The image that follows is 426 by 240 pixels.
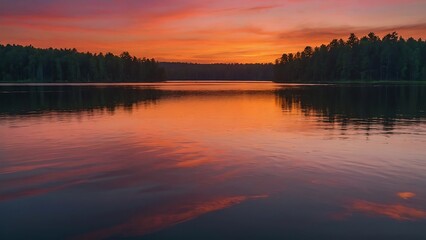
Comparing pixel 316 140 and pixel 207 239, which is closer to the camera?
pixel 207 239

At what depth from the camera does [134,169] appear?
1656 centimetres

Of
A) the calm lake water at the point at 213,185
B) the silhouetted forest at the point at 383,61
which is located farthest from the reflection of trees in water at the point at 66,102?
the silhouetted forest at the point at 383,61

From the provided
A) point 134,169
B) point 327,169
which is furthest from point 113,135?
point 327,169

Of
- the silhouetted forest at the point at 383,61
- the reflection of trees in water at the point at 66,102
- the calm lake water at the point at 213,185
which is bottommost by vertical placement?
the calm lake water at the point at 213,185

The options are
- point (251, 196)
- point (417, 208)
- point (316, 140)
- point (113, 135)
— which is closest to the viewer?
point (417, 208)

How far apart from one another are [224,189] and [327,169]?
17.9 feet

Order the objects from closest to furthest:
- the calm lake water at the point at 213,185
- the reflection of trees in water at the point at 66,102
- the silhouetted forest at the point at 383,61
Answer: the calm lake water at the point at 213,185
the reflection of trees in water at the point at 66,102
the silhouetted forest at the point at 383,61

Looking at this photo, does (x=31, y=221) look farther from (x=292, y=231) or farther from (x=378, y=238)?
(x=378, y=238)

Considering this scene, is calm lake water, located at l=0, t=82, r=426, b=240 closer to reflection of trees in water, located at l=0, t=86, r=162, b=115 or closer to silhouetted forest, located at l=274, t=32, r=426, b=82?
reflection of trees in water, located at l=0, t=86, r=162, b=115

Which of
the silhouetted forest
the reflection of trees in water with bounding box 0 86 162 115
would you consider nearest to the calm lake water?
the reflection of trees in water with bounding box 0 86 162 115

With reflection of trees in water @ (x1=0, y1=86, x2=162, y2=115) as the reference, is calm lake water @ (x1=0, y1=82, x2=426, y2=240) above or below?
below

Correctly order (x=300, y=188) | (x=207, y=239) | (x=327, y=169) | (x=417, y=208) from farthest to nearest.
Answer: (x=327, y=169)
(x=300, y=188)
(x=417, y=208)
(x=207, y=239)

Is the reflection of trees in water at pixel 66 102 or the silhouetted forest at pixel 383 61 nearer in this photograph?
the reflection of trees in water at pixel 66 102

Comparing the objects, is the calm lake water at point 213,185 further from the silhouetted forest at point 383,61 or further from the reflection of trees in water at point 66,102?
the silhouetted forest at point 383,61
